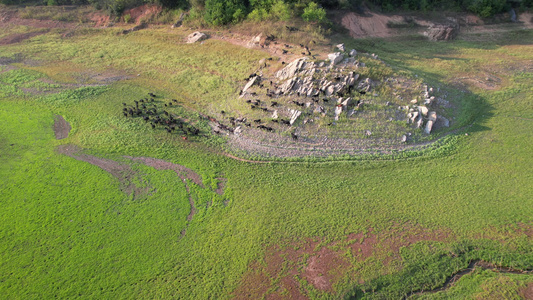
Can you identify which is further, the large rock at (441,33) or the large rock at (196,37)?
the large rock at (441,33)

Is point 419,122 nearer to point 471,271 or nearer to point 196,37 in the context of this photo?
point 471,271

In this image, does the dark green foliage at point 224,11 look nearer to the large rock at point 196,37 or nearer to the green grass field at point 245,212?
the large rock at point 196,37

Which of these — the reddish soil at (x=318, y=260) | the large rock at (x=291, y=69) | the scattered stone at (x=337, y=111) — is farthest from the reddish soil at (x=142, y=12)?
the reddish soil at (x=318, y=260)

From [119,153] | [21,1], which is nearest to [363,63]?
[119,153]

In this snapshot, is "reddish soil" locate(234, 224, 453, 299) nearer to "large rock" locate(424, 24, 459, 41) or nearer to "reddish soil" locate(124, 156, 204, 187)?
"reddish soil" locate(124, 156, 204, 187)

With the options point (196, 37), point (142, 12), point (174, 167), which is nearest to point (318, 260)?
point (174, 167)

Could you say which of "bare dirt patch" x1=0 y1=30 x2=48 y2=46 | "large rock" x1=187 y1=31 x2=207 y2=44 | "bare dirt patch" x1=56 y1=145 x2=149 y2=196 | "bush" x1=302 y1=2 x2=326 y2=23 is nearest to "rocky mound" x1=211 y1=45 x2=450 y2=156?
"bare dirt patch" x1=56 y1=145 x2=149 y2=196
